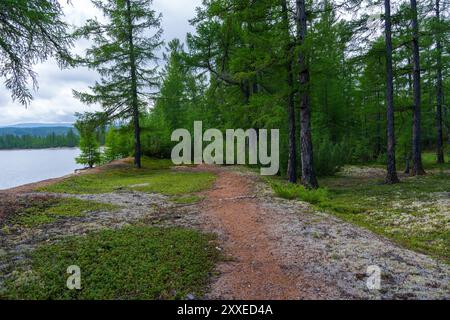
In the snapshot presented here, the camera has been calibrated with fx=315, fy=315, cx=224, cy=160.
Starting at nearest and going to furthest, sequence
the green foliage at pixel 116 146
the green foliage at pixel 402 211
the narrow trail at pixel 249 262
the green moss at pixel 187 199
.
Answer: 1. the narrow trail at pixel 249 262
2. the green foliage at pixel 402 211
3. the green moss at pixel 187 199
4. the green foliage at pixel 116 146

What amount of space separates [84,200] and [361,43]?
1371cm

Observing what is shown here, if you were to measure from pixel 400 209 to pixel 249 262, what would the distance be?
686 centimetres

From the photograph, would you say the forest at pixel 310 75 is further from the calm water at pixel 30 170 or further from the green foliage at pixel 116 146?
the calm water at pixel 30 170

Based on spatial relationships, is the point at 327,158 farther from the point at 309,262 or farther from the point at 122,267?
the point at 122,267

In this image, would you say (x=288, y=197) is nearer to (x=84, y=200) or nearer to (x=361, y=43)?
(x=84, y=200)

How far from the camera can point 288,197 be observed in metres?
11.4

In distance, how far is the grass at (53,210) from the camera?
8.03 m

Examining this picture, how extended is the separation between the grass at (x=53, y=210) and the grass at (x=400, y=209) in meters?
6.45

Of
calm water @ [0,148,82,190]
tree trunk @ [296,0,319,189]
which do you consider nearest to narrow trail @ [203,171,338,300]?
tree trunk @ [296,0,319,189]

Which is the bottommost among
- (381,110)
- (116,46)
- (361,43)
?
(381,110)

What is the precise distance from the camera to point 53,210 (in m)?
9.25

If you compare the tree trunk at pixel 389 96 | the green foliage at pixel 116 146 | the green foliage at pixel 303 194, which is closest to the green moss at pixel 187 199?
the green foliage at pixel 303 194

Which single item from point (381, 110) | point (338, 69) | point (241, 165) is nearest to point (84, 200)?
point (338, 69)
